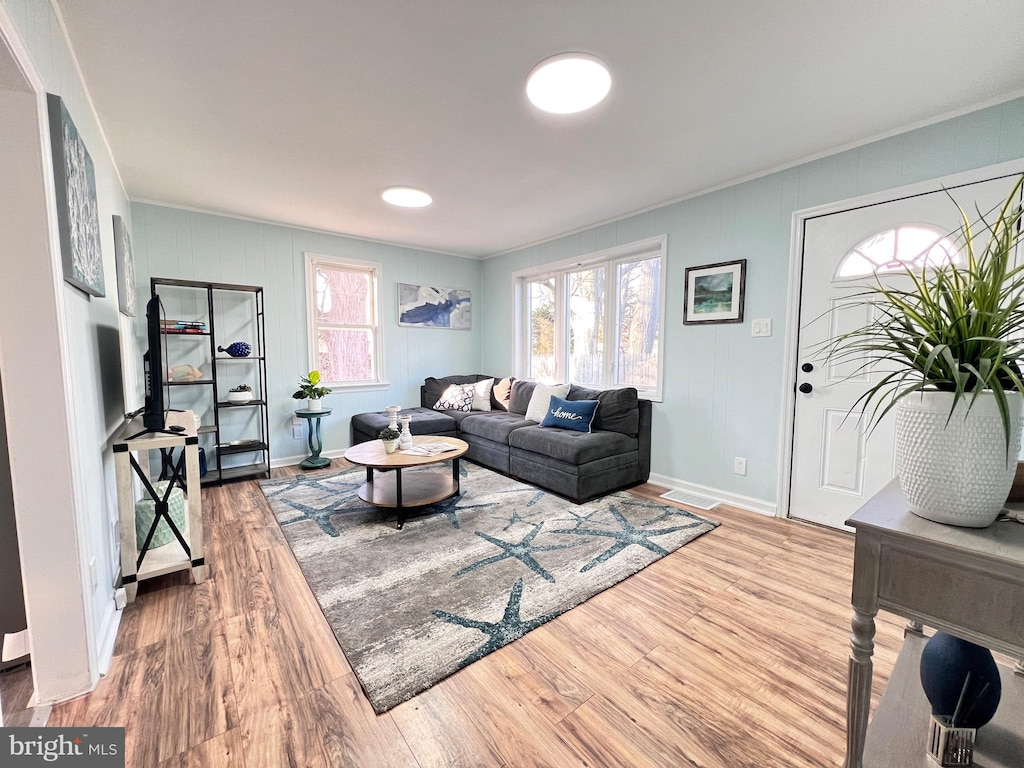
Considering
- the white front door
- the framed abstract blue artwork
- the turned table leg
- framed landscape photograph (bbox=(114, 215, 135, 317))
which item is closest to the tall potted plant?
the turned table leg

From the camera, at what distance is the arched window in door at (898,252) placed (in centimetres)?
224

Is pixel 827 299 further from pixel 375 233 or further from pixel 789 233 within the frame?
pixel 375 233

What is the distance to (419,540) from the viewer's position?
2520 millimetres

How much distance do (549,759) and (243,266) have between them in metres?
4.40

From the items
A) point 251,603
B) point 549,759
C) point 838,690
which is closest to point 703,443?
point 838,690

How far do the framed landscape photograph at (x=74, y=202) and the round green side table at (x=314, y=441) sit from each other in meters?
2.23

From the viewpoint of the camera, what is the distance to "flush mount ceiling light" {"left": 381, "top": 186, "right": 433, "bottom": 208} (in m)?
3.12

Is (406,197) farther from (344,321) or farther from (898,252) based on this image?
(898,252)

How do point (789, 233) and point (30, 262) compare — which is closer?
point (30, 262)

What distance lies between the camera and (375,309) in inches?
186

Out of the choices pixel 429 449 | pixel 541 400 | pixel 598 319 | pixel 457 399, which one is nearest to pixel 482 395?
pixel 457 399

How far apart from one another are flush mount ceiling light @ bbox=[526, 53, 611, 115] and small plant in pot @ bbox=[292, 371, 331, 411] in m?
3.23

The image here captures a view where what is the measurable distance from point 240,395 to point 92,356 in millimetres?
1976

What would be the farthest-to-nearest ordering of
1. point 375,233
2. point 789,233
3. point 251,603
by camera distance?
point 375,233 → point 789,233 → point 251,603
